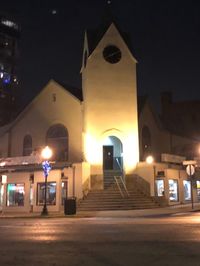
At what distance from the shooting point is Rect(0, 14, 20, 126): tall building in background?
363 feet

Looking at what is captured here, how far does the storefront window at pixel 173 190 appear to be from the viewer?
36.2 meters

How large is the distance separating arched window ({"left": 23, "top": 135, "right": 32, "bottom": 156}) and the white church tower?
6311 mm

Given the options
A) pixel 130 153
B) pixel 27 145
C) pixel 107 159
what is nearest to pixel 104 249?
pixel 130 153

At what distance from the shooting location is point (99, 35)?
38906 mm

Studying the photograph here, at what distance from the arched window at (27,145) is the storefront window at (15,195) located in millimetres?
5033

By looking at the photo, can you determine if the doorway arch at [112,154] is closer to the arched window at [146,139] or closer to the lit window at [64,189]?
the arched window at [146,139]

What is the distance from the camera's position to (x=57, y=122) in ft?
126

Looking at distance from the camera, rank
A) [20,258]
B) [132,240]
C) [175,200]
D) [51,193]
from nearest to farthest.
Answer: [20,258] < [132,240] < [51,193] < [175,200]

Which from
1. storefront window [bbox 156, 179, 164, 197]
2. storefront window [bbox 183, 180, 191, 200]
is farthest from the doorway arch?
storefront window [bbox 183, 180, 191, 200]

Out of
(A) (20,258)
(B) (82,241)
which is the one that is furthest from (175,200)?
(A) (20,258)

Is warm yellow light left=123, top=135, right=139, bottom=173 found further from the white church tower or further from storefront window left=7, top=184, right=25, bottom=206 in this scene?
storefront window left=7, top=184, right=25, bottom=206

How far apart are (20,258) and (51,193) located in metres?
25.3

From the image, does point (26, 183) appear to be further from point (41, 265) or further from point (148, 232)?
point (41, 265)

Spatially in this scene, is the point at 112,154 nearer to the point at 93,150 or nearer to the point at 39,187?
the point at 93,150
